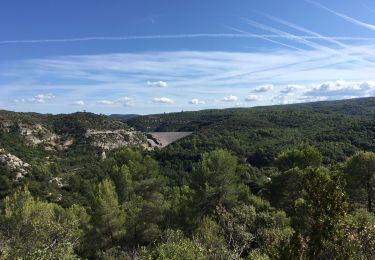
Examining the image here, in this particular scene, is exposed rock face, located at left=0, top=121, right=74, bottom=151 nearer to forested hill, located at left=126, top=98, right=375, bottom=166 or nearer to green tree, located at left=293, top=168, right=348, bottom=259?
forested hill, located at left=126, top=98, right=375, bottom=166

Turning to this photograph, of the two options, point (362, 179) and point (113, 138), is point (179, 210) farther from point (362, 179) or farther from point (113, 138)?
point (113, 138)

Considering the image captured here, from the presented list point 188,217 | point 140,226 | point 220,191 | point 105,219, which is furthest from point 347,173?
point 105,219

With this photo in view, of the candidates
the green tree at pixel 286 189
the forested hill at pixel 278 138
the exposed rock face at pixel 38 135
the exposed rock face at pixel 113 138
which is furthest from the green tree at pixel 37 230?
the exposed rock face at pixel 113 138

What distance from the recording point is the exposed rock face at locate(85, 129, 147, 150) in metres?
110

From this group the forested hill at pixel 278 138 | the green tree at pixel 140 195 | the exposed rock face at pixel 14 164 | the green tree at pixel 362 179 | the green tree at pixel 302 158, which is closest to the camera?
the green tree at pixel 140 195

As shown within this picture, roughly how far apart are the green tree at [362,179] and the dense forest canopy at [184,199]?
10 centimetres

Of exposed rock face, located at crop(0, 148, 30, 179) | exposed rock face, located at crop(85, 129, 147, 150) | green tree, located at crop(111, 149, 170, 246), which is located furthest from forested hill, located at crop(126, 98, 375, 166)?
green tree, located at crop(111, 149, 170, 246)

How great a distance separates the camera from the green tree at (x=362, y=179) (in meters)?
37.6

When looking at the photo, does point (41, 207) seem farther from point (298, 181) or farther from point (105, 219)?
point (298, 181)

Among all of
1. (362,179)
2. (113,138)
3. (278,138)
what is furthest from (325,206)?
(278,138)

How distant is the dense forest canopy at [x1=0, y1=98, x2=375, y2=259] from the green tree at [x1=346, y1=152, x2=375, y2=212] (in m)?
0.10

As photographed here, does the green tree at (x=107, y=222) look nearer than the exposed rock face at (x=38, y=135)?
Yes

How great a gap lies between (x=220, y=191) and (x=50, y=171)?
57.1m

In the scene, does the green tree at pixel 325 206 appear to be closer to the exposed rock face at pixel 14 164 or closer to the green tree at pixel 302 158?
the green tree at pixel 302 158
